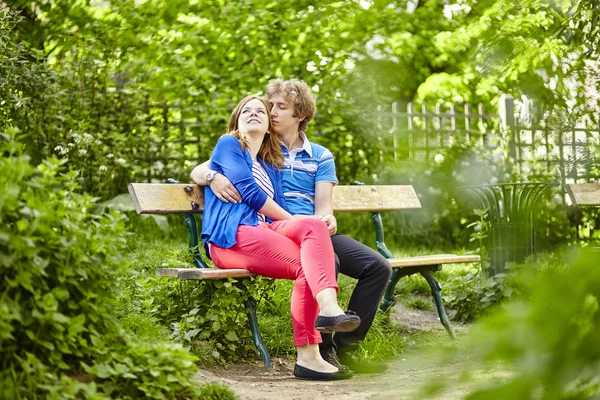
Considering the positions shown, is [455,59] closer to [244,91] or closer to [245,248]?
[244,91]

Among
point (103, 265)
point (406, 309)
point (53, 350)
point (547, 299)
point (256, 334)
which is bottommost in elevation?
point (406, 309)

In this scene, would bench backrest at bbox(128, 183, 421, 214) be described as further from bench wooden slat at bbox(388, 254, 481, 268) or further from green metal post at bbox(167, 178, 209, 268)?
bench wooden slat at bbox(388, 254, 481, 268)

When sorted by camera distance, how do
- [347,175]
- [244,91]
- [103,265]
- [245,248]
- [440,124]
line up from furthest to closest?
1. [440,124]
2. [347,175]
3. [244,91]
4. [245,248]
5. [103,265]

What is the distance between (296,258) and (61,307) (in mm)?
1481

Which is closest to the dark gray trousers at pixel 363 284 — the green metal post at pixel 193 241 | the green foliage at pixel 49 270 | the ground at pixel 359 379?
the ground at pixel 359 379

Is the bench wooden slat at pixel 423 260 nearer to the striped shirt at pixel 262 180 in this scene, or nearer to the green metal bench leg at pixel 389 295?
the green metal bench leg at pixel 389 295

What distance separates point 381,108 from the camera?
9.20 meters

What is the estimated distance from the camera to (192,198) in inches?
171

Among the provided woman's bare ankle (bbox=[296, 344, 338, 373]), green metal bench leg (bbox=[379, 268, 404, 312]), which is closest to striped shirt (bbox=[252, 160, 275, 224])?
woman's bare ankle (bbox=[296, 344, 338, 373])

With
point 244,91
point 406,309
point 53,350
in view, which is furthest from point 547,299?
point 244,91

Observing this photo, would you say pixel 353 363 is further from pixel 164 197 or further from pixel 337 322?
pixel 164 197

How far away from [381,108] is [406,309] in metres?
3.68

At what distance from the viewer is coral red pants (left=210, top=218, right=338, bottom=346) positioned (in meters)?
3.72

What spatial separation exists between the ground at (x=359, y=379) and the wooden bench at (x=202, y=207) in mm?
201
